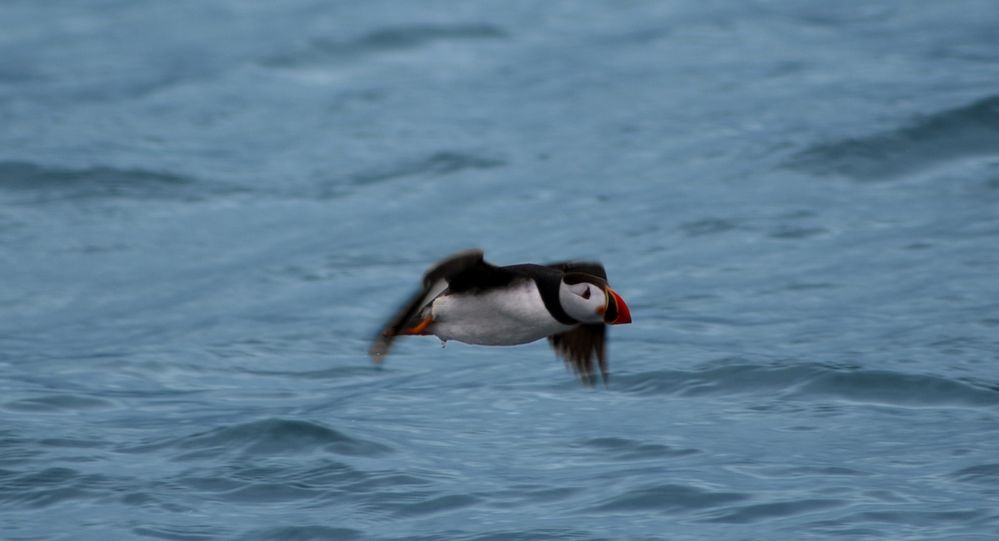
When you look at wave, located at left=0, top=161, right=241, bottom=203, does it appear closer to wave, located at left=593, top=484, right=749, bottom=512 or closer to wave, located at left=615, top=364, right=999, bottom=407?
wave, located at left=615, top=364, right=999, bottom=407

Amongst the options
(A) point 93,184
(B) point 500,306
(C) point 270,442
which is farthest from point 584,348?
(A) point 93,184

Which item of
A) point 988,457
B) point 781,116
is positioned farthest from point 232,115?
point 988,457

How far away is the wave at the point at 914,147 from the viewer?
13.9 m

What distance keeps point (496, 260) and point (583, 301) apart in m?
5.87

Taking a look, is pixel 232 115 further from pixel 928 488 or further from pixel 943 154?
pixel 928 488

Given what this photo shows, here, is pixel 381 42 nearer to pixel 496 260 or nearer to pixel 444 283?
pixel 496 260

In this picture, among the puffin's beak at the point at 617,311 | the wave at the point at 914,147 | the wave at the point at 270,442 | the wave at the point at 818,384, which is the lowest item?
the wave at the point at 818,384

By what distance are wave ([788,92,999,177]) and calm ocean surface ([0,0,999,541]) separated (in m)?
0.03

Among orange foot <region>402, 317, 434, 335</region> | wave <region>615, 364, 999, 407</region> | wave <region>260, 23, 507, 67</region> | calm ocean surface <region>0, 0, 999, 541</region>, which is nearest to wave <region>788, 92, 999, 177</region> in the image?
calm ocean surface <region>0, 0, 999, 541</region>

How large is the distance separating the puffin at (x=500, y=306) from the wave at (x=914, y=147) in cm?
773

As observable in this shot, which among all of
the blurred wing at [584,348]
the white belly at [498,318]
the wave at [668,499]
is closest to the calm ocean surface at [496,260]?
the wave at [668,499]

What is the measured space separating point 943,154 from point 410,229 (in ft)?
15.7

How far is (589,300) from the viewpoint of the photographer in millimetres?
6398

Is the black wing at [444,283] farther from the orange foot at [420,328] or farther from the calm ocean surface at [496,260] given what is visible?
the calm ocean surface at [496,260]
